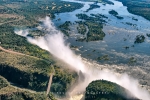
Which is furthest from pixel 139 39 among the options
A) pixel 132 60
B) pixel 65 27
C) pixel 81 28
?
pixel 65 27

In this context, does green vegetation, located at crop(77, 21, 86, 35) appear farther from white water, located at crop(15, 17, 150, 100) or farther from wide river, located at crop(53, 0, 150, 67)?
white water, located at crop(15, 17, 150, 100)

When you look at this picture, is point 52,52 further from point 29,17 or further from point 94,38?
point 29,17

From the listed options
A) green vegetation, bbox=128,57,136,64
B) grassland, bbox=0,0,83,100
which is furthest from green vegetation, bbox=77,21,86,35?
green vegetation, bbox=128,57,136,64

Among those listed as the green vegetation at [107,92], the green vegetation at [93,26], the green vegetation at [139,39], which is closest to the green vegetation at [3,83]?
the green vegetation at [107,92]

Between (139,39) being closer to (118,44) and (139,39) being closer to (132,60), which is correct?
(118,44)

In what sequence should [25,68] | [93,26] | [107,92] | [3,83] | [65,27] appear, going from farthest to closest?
[93,26], [65,27], [25,68], [3,83], [107,92]

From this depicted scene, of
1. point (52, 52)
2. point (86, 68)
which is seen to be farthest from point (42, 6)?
point (86, 68)
